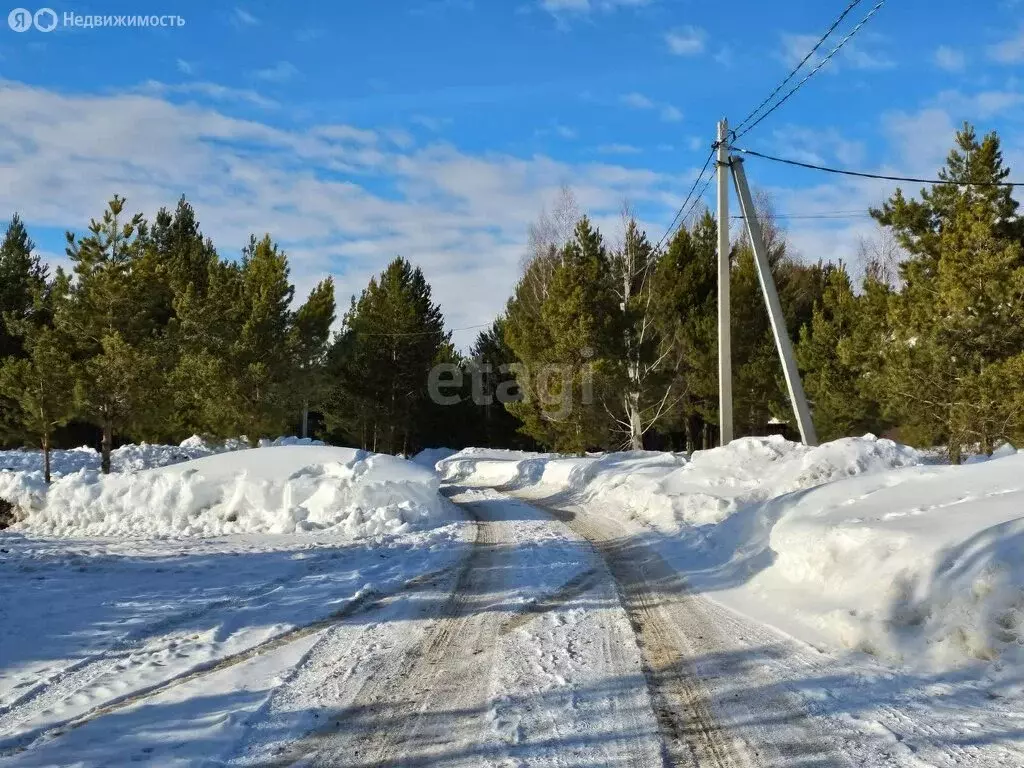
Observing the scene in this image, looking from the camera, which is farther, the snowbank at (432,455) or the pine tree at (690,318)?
the snowbank at (432,455)

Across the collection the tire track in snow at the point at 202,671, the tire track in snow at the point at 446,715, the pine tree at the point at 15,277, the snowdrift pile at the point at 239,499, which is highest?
the pine tree at the point at 15,277

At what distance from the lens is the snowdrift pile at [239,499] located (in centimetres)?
1272

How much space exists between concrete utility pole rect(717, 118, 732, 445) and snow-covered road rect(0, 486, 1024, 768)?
10.6 m

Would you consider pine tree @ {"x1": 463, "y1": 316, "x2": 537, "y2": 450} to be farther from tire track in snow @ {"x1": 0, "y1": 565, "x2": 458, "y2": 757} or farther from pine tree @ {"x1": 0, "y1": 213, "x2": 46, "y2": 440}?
tire track in snow @ {"x1": 0, "y1": 565, "x2": 458, "y2": 757}

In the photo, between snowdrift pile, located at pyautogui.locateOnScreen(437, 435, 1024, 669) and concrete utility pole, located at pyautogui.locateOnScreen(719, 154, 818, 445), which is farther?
concrete utility pole, located at pyautogui.locateOnScreen(719, 154, 818, 445)

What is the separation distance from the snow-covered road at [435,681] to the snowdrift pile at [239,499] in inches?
176

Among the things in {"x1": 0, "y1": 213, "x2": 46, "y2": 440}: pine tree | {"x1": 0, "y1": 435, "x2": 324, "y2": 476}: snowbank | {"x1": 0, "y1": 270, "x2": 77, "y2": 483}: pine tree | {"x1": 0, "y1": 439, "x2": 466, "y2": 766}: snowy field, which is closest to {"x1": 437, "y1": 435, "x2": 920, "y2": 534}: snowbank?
{"x1": 0, "y1": 439, "x2": 466, "y2": 766}: snowy field

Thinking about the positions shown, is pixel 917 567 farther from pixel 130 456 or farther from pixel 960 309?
pixel 130 456

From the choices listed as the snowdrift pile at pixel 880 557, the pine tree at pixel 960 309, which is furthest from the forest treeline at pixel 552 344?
the snowdrift pile at pixel 880 557

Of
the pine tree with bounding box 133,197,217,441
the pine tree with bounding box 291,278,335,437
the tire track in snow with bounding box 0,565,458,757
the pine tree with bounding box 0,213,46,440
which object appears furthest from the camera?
the pine tree with bounding box 0,213,46,440

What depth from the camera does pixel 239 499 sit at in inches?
529

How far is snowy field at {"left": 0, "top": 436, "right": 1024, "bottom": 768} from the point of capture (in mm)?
3818

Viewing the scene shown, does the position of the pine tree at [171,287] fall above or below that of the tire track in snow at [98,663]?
above

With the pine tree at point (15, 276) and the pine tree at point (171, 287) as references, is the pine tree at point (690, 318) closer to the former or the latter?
the pine tree at point (171, 287)
